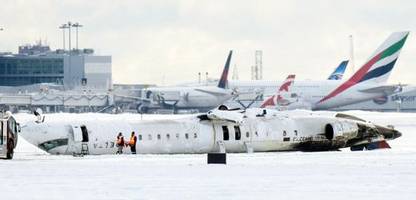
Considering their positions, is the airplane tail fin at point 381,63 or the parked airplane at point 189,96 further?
the parked airplane at point 189,96

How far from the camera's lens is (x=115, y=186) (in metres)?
33.3

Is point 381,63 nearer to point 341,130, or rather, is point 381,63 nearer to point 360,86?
point 360,86

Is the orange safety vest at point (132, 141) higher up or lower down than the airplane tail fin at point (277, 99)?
lower down

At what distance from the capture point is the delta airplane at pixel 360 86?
362 feet

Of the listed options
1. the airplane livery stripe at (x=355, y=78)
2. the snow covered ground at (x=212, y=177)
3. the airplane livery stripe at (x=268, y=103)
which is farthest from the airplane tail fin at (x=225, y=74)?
the snow covered ground at (x=212, y=177)

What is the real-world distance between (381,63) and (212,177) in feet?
259

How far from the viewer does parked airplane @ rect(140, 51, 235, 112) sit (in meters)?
142

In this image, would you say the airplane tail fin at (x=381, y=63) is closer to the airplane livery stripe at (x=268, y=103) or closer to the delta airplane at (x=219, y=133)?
the airplane livery stripe at (x=268, y=103)

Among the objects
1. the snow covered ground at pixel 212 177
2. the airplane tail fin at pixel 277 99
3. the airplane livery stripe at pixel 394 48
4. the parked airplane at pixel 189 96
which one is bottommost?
the snow covered ground at pixel 212 177

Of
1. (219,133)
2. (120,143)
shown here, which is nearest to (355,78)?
(219,133)

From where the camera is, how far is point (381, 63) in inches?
4486

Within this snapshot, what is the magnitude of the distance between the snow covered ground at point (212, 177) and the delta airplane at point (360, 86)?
59.3 meters

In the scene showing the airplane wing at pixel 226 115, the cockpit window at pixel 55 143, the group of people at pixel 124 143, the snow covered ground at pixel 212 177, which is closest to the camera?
the snow covered ground at pixel 212 177

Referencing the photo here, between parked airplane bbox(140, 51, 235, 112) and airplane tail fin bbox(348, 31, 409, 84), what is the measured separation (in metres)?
22.9
